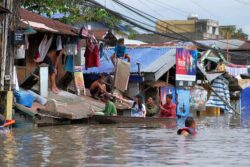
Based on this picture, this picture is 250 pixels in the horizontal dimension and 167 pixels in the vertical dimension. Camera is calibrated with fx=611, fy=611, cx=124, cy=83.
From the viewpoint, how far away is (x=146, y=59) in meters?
25.0

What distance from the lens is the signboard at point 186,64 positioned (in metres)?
25.5

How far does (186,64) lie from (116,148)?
48.3 feet

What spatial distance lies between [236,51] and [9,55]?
30325mm

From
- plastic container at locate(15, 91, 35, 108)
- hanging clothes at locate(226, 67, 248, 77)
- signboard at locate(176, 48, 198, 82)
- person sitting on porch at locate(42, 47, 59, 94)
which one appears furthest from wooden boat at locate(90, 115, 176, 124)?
hanging clothes at locate(226, 67, 248, 77)

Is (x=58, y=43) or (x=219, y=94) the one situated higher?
(x=58, y=43)

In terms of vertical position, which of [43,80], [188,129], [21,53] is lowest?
[188,129]

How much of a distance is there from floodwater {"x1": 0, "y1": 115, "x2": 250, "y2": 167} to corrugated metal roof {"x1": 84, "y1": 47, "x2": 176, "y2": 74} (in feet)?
22.9

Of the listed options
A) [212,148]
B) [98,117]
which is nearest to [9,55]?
[98,117]

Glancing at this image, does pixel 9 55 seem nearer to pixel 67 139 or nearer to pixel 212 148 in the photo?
pixel 67 139

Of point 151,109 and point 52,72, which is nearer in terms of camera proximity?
point 52,72

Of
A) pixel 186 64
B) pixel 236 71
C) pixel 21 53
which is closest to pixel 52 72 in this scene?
pixel 21 53

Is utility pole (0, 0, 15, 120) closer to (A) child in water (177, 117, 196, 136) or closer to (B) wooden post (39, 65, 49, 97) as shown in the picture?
(B) wooden post (39, 65, 49, 97)

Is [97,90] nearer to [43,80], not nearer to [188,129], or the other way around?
[43,80]

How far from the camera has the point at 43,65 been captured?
62.0 ft
